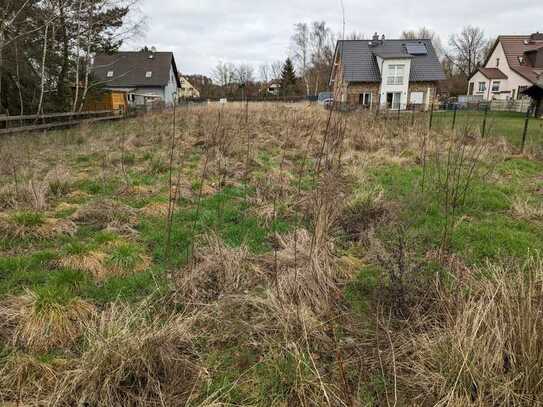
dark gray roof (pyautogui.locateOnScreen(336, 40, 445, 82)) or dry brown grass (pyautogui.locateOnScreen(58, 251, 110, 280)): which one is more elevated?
dark gray roof (pyautogui.locateOnScreen(336, 40, 445, 82))

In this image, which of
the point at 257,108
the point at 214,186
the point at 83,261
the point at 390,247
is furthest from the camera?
the point at 257,108

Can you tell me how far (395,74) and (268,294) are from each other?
35751 mm

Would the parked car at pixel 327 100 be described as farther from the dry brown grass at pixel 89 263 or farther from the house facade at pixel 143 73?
the house facade at pixel 143 73

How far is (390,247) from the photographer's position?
3408 millimetres

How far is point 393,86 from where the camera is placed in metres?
33.8

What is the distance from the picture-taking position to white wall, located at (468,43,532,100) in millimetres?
37906

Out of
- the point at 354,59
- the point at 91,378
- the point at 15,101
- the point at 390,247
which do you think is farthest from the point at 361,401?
the point at 354,59

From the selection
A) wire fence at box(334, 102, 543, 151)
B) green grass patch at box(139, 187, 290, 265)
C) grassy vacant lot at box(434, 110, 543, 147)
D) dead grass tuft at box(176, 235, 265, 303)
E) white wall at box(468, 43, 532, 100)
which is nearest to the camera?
dead grass tuft at box(176, 235, 265, 303)

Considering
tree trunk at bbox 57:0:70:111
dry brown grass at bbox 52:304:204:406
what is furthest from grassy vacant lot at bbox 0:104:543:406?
tree trunk at bbox 57:0:70:111

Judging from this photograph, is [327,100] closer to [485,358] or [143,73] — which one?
[485,358]

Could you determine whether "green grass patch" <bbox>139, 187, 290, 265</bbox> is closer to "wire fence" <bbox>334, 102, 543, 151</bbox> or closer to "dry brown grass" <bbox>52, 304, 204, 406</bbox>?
"dry brown grass" <bbox>52, 304, 204, 406</bbox>

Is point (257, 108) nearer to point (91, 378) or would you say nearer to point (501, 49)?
point (91, 378)

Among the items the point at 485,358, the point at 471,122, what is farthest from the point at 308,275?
the point at 471,122

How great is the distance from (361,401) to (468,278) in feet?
4.69
